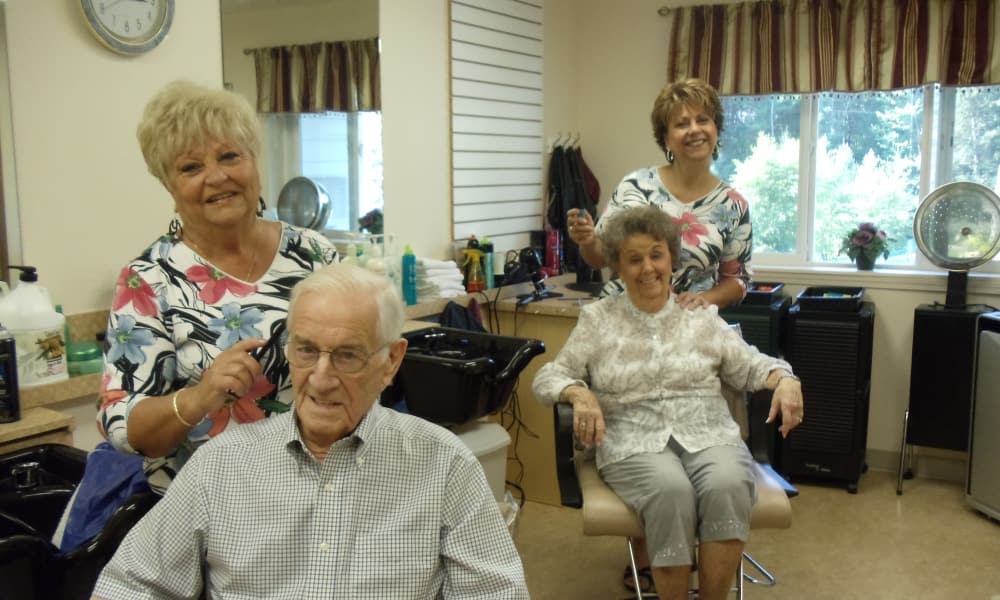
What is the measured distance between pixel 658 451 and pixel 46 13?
2.10 meters

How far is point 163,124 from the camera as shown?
1.73m

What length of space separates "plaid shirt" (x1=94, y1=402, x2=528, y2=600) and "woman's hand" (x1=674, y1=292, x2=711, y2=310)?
127 centimetres

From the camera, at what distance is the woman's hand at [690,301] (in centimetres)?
266

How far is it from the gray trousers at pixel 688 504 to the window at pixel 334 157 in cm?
167

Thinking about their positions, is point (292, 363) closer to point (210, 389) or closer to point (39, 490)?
point (210, 389)

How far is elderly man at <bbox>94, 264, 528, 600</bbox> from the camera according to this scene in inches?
58.1

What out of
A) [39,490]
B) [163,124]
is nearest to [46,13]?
[163,124]

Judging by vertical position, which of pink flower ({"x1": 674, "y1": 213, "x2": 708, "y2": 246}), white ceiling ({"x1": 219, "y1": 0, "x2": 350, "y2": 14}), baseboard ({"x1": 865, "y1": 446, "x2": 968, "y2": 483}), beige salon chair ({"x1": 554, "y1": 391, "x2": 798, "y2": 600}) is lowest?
baseboard ({"x1": 865, "y1": 446, "x2": 968, "y2": 483})

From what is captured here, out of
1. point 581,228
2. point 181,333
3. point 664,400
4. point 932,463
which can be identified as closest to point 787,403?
point 664,400

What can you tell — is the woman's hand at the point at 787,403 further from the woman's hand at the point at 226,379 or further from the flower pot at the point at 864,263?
the flower pot at the point at 864,263

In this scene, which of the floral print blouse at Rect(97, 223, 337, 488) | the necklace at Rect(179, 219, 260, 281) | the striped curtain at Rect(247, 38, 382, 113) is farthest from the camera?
the striped curtain at Rect(247, 38, 382, 113)

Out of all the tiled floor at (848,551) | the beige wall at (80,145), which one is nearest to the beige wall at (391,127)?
the beige wall at (80,145)

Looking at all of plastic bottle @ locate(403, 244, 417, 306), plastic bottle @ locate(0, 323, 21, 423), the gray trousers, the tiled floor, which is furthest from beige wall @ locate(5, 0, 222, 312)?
the tiled floor

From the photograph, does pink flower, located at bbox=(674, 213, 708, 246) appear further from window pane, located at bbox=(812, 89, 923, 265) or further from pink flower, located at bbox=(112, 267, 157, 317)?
window pane, located at bbox=(812, 89, 923, 265)
